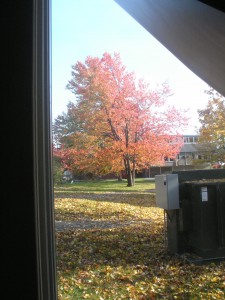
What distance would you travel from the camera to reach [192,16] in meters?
1.96

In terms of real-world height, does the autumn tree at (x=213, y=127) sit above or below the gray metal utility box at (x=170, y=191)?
above

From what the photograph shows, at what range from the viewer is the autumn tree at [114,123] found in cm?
864

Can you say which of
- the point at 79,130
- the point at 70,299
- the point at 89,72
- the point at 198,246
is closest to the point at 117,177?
the point at 79,130

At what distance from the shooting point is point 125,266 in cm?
355

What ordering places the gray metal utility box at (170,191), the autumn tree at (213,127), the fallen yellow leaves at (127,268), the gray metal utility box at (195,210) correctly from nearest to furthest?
the fallen yellow leaves at (127,268)
the gray metal utility box at (195,210)
the gray metal utility box at (170,191)
the autumn tree at (213,127)

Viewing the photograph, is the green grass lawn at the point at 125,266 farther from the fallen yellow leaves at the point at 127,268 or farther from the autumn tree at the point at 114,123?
the autumn tree at the point at 114,123

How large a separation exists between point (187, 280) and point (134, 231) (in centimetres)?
210

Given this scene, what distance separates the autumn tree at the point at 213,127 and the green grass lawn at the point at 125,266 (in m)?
3.12

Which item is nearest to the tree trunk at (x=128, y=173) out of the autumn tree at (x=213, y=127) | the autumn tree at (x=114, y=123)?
the autumn tree at (x=114, y=123)

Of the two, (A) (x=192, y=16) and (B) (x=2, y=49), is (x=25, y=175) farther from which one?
(A) (x=192, y=16)

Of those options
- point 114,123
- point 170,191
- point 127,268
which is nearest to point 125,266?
point 127,268

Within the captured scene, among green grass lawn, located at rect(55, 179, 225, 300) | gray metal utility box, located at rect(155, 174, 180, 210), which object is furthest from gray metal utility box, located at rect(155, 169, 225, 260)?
green grass lawn, located at rect(55, 179, 225, 300)

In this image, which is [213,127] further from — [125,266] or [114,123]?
[125,266]

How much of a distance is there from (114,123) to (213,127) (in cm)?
252
